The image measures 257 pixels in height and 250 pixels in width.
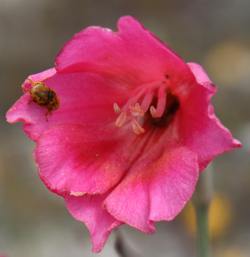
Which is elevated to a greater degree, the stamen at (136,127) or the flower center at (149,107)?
the flower center at (149,107)

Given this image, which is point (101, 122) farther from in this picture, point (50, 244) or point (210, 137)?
point (50, 244)

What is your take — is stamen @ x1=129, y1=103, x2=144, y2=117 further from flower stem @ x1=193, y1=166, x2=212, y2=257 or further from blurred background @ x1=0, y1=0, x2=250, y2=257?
blurred background @ x1=0, y1=0, x2=250, y2=257

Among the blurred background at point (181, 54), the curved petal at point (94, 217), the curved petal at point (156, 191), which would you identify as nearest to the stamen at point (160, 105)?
the curved petal at point (156, 191)

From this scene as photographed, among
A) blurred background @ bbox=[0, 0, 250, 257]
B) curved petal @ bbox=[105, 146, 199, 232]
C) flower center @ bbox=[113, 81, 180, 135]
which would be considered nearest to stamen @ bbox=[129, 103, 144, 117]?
flower center @ bbox=[113, 81, 180, 135]

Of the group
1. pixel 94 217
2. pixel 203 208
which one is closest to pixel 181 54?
pixel 203 208

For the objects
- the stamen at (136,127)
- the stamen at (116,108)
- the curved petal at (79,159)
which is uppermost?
the stamen at (116,108)

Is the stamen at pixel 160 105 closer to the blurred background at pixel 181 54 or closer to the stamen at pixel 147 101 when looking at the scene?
the stamen at pixel 147 101

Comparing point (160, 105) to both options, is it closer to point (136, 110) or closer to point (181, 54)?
point (136, 110)

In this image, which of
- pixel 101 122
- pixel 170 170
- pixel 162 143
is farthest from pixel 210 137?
pixel 101 122
